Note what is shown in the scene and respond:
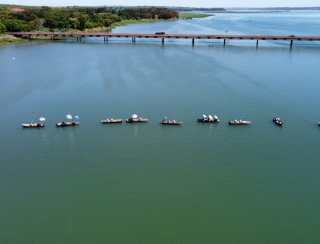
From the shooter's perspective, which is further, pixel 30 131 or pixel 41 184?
pixel 30 131

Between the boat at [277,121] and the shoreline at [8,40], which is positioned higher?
the shoreline at [8,40]

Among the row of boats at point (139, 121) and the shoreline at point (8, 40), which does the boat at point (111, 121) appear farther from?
the shoreline at point (8, 40)

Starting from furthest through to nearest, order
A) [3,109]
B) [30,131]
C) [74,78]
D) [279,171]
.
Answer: [74,78], [3,109], [30,131], [279,171]

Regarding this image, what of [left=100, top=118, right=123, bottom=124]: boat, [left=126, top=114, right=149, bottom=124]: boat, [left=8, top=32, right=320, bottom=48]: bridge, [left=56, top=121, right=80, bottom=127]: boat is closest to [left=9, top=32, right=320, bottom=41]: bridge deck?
[left=8, top=32, right=320, bottom=48]: bridge

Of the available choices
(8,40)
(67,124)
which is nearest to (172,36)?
(8,40)

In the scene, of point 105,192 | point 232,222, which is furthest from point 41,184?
point 232,222

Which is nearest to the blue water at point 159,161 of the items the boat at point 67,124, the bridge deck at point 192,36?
the boat at point 67,124

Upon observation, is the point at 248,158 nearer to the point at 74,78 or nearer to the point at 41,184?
the point at 41,184

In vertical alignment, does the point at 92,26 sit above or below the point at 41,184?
above

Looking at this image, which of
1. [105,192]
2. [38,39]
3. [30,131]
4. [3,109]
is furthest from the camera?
[38,39]
